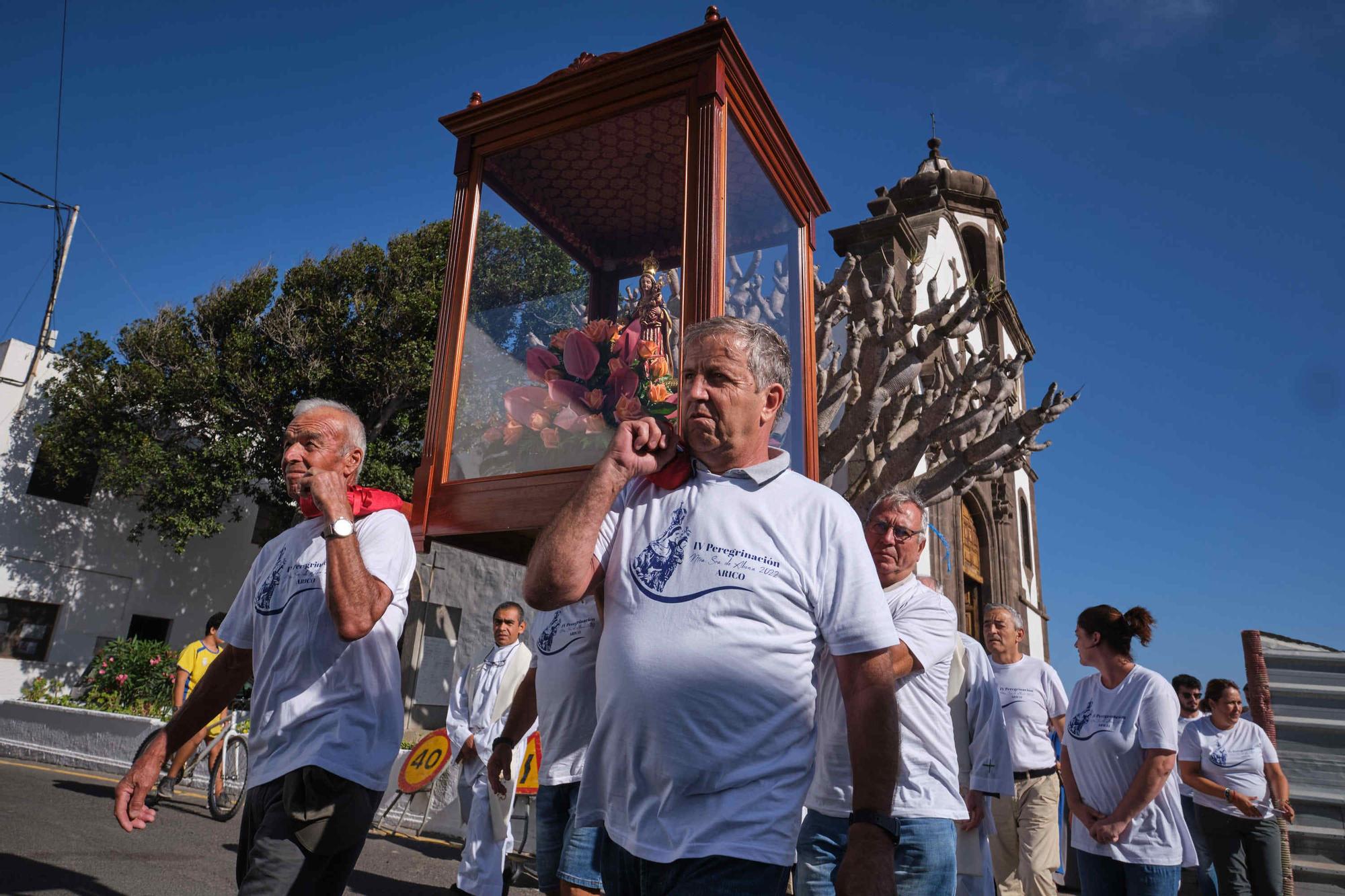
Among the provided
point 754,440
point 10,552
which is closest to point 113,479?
point 10,552

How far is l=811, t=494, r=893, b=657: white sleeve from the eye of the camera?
1803mm

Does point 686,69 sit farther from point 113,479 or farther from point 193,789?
point 113,479

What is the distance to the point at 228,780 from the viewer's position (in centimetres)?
887

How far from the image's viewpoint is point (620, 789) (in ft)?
5.62

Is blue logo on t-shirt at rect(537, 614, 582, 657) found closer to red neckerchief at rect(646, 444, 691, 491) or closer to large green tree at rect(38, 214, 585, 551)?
red neckerchief at rect(646, 444, 691, 491)

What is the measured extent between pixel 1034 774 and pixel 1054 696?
0.78m

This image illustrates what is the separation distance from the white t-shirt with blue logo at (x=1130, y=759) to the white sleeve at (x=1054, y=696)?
1809 mm

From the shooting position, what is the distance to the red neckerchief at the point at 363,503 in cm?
272

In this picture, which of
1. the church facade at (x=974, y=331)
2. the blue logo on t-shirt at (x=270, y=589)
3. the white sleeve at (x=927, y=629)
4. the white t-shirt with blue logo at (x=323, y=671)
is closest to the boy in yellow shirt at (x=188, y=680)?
the blue logo on t-shirt at (x=270, y=589)

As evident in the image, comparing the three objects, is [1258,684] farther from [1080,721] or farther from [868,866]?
[868,866]

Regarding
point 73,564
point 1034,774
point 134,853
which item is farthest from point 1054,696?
point 73,564

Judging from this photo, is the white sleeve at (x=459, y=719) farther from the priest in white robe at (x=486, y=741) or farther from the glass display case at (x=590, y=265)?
the glass display case at (x=590, y=265)

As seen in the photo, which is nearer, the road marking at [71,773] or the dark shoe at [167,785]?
Result: the dark shoe at [167,785]

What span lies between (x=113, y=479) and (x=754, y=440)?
64.9 ft
